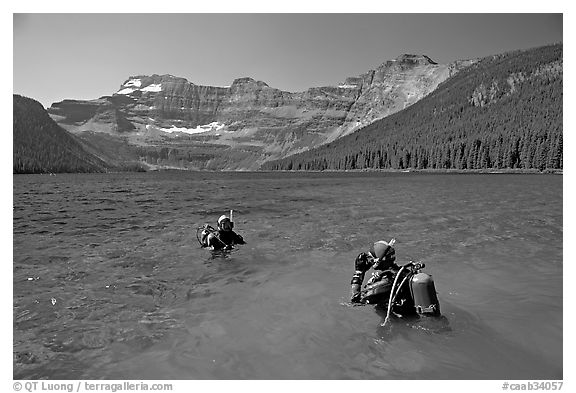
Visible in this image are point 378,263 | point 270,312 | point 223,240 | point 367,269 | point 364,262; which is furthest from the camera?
point 223,240

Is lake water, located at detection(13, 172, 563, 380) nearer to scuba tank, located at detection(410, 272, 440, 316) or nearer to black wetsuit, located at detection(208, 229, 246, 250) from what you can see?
scuba tank, located at detection(410, 272, 440, 316)

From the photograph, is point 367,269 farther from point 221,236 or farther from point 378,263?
point 221,236

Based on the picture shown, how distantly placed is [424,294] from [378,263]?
1486mm

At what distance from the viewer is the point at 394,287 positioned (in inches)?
393

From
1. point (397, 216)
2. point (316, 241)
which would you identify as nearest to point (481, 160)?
point (397, 216)

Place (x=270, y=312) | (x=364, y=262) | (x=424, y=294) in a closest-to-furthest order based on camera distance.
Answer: (x=424, y=294) < (x=364, y=262) < (x=270, y=312)

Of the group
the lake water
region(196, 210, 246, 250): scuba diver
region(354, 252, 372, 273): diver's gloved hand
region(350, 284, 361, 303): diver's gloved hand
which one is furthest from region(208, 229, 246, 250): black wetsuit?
region(354, 252, 372, 273): diver's gloved hand

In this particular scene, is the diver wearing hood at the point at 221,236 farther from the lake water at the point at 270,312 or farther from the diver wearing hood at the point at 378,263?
the diver wearing hood at the point at 378,263

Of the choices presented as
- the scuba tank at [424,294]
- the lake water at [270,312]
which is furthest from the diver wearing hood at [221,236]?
the scuba tank at [424,294]

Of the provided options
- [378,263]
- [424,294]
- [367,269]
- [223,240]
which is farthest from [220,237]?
[424,294]

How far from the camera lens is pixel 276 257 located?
18500mm
